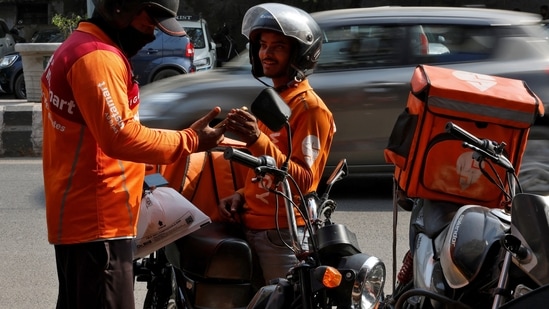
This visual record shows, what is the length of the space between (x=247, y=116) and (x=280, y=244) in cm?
65

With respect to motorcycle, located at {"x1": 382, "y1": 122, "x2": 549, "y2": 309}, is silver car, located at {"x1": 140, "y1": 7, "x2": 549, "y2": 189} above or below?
below

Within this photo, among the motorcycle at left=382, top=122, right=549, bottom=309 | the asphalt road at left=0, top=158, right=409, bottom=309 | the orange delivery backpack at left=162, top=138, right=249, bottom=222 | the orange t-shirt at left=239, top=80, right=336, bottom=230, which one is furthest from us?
the asphalt road at left=0, top=158, right=409, bottom=309

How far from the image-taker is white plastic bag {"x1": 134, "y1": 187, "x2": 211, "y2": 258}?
3.53 metres

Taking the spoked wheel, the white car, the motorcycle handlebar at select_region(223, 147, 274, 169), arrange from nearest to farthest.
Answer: the motorcycle handlebar at select_region(223, 147, 274, 169)
the spoked wheel
the white car

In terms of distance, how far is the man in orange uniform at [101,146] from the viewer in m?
3.02

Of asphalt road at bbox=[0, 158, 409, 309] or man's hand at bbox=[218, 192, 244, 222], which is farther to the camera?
asphalt road at bbox=[0, 158, 409, 309]

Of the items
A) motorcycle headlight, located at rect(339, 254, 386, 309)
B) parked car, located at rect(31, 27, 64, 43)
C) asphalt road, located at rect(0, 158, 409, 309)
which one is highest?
motorcycle headlight, located at rect(339, 254, 386, 309)

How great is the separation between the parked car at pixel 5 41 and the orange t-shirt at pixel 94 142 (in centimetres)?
1913

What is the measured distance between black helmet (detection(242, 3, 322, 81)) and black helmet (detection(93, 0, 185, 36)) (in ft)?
1.51

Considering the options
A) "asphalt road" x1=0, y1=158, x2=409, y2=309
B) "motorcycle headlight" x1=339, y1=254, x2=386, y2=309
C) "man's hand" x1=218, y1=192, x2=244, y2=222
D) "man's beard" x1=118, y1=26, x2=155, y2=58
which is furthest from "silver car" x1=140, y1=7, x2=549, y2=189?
"motorcycle headlight" x1=339, y1=254, x2=386, y2=309

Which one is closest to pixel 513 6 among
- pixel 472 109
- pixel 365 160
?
pixel 365 160

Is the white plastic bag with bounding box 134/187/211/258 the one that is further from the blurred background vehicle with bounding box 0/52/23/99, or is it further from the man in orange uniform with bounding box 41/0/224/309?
the blurred background vehicle with bounding box 0/52/23/99

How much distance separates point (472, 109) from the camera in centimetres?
376

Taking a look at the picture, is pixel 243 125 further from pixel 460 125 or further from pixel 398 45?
pixel 398 45
